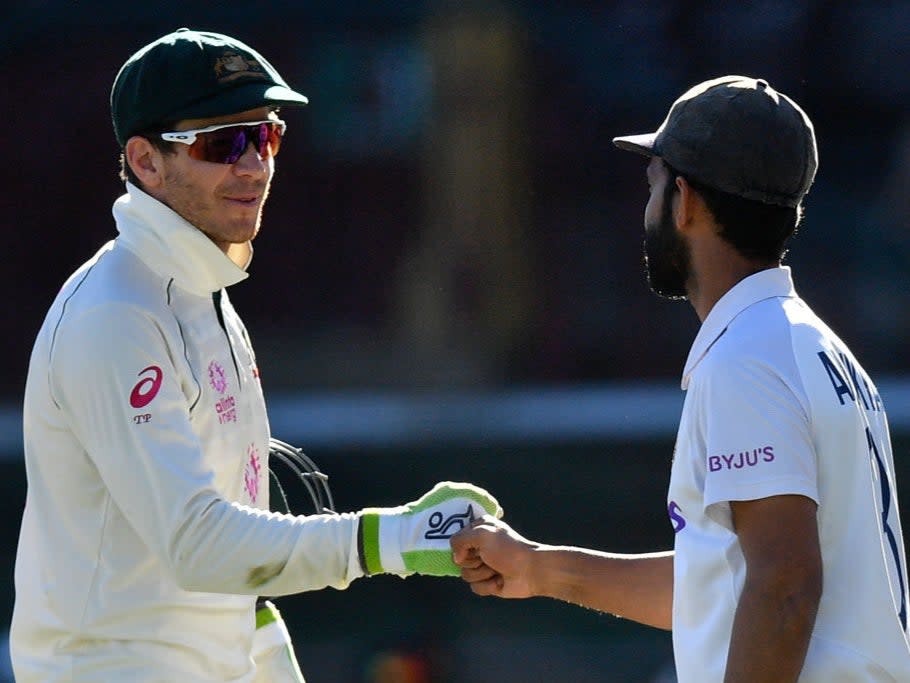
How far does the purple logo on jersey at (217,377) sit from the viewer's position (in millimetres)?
3059

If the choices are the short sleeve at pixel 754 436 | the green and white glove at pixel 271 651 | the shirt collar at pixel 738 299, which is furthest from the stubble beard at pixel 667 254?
the green and white glove at pixel 271 651

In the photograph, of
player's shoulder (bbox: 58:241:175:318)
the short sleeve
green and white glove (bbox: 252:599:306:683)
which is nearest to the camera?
the short sleeve

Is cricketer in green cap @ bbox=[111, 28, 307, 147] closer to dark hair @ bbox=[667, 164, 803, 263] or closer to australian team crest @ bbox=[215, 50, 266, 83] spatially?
australian team crest @ bbox=[215, 50, 266, 83]

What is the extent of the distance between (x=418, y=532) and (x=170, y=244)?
0.69m

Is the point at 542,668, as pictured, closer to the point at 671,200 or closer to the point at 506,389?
the point at 506,389

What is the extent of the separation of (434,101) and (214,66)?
13.8 feet

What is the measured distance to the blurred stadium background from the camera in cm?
716

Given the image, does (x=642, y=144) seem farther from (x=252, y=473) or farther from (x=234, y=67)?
(x=252, y=473)

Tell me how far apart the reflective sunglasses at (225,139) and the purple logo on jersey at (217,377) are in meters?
0.40

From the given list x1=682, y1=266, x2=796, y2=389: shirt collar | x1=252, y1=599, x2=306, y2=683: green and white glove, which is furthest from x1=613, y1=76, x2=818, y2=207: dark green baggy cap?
x1=252, y1=599, x2=306, y2=683: green and white glove

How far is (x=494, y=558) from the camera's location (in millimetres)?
3201

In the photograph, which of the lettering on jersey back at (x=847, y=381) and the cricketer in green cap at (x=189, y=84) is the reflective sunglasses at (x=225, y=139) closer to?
the cricketer in green cap at (x=189, y=84)

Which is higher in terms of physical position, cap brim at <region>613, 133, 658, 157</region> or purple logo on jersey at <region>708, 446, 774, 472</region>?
cap brim at <region>613, 133, 658, 157</region>

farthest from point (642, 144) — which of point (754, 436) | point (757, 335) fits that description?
point (754, 436)
